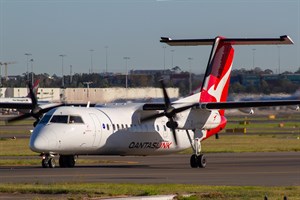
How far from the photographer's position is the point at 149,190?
23.5 meters

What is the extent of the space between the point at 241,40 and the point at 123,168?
350 inches

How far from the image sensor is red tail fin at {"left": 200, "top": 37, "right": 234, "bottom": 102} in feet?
127

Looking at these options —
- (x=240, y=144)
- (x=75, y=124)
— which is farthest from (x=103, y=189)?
(x=240, y=144)

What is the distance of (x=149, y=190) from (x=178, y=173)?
27.3 feet

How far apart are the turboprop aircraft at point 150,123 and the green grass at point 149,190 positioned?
27.7 feet

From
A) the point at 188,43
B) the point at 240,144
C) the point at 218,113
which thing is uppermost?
the point at 188,43

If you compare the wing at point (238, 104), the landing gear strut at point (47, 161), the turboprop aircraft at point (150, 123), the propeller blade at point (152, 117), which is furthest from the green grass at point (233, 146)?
the landing gear strut at point (47, 161)

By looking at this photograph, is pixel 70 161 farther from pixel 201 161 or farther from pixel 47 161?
pixel 201 161

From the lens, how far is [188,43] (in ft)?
131

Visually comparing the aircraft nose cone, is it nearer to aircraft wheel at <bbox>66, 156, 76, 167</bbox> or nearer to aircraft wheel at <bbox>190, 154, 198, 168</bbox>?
aircraft wheel at <bbox>66, 156, 76, 167</bbox>

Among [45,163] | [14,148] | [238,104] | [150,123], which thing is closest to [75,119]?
[45,163]

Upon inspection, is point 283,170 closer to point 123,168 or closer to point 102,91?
point 123,168

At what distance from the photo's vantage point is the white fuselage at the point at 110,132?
3381 cm

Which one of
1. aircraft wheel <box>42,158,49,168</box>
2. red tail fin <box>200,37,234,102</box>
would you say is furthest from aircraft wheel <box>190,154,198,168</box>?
aircraft wheel <box>42,158,49,168</box>
